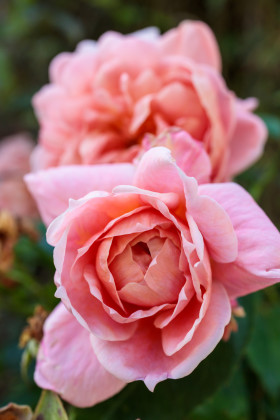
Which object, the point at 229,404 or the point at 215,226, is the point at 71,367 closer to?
the point at 215,226

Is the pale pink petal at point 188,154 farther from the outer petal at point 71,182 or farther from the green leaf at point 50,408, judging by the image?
the green leaf at point 50,408

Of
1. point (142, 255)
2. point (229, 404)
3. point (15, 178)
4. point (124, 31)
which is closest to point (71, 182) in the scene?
point (142, 255)

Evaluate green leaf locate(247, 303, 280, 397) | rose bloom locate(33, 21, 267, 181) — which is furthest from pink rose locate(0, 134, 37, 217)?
green leaf locate(247, 303, 280, 397)

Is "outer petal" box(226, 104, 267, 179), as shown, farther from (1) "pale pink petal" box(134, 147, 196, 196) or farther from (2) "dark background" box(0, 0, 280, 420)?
(2) "dark background" box(0, 0, 280, 420)

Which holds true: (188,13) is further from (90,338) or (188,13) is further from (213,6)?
(90,338)

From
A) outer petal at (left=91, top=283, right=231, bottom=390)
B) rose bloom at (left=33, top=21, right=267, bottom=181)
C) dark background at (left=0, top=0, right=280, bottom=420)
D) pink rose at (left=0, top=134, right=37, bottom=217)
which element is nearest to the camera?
outer petal at (left=91, top=283, right=231, bottom=390)
